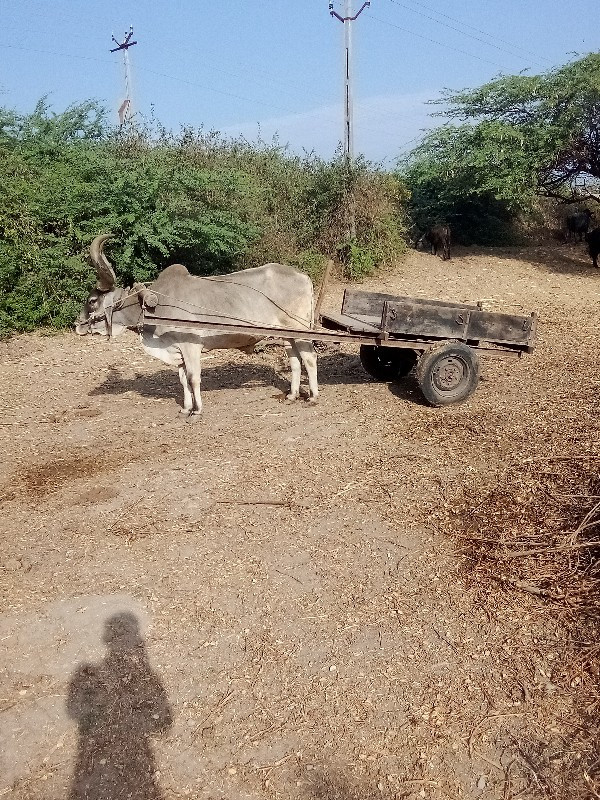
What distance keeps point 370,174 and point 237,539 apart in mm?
16138

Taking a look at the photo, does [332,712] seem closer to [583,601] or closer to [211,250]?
[583,601]

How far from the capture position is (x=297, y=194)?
720 inches

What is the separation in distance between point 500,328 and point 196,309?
372 centimetres

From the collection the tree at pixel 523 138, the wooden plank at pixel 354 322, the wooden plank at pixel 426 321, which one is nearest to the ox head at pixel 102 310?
the wooden plank at pixel 354 322

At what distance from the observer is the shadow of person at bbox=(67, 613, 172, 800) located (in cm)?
326

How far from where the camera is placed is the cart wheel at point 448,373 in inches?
305

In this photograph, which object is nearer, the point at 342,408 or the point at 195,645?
the point at 195,645

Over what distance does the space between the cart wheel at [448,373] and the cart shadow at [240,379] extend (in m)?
0.73

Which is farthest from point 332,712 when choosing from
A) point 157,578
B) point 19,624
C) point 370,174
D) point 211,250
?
point 370,174

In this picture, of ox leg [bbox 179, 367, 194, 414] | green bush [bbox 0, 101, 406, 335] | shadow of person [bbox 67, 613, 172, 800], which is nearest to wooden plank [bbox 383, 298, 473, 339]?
ox leg [bbox 179, 367, 194, 414]

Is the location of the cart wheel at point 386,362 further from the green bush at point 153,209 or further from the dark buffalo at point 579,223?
the dark buffalo at point 579,223

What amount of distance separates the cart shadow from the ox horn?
1824 mm

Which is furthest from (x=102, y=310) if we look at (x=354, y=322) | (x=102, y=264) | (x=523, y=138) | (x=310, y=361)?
(x=523, y=138)

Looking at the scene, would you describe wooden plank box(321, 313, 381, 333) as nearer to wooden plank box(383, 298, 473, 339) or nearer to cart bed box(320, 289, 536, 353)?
cart bed box(320, 289, 536, 353)
